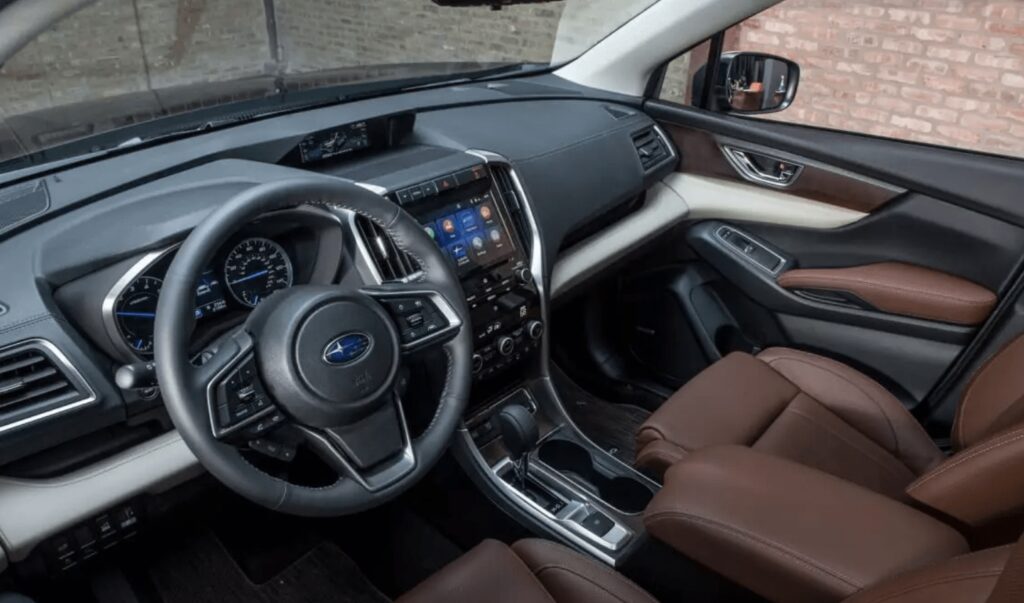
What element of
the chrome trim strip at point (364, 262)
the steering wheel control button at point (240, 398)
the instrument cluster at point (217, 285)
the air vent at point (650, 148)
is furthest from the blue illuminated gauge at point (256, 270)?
the air vent at point (650, 148)

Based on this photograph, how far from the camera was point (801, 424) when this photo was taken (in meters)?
1.66

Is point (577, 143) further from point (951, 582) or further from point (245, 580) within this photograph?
point (951, 582)

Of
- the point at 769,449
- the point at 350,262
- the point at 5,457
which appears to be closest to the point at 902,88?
the point at 769,449

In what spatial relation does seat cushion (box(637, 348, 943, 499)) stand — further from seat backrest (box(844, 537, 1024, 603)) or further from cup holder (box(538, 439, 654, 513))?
seat backrest (box(844, 537, 1024, 603))

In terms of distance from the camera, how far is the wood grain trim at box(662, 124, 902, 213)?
6.64 ft

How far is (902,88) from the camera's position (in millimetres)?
3168

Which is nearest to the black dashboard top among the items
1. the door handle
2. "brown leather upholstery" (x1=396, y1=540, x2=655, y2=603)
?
the door handle

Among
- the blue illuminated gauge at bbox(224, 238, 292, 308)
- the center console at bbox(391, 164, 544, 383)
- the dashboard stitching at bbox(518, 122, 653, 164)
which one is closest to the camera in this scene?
the blue illuminated gauge at bbox(224, 238, 292, 308)

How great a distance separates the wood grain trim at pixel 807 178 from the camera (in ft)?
6.64

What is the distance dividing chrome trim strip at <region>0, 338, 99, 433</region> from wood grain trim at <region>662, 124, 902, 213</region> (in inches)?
63.3

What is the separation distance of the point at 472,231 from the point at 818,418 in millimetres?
755

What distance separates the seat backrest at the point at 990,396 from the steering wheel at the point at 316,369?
0.87 metres

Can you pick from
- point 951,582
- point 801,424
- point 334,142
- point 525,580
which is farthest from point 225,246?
point 801,424

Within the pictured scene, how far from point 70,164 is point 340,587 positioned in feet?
3.50
